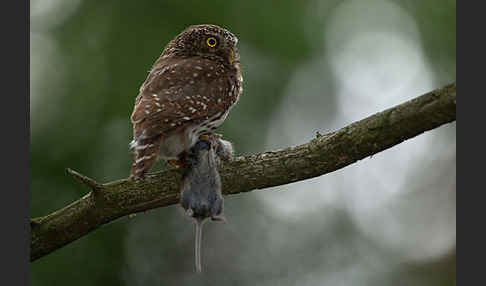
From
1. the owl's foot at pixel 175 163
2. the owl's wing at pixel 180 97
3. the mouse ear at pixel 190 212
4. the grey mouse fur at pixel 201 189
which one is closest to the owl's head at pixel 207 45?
the owl's wing at pixel 180 97

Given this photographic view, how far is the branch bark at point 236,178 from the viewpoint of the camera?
3.57m

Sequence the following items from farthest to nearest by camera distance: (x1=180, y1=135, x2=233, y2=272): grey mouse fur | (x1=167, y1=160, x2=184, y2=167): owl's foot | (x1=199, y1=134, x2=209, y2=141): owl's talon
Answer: (x1=199, y1=134, x2=209, y2=141): owl's talon, (x1=167, y1=160, x2=184, y2=167): owl's foot, (x1=180, y1=135, x2=233, y2=272): grey mouse fur

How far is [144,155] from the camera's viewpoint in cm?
376

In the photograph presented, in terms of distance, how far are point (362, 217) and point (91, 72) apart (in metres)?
3.99

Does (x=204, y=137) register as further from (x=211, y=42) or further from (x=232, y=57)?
(x=211, y=42)

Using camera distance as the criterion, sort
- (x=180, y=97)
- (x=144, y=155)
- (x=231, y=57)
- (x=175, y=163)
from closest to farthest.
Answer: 1. (x=144, y=155)
2. (x=180, y=97)
3. (x=175, y=163)
4. (x=231, y=57)

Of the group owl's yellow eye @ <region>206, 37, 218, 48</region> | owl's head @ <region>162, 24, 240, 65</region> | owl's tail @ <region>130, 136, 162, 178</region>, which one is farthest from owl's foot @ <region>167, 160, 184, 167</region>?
owl's yellow eye @ <region>206, 37, 218, 48</region>

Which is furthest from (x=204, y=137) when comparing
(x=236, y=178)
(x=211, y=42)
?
(x=211, y=42)

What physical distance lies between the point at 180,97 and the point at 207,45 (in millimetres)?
918

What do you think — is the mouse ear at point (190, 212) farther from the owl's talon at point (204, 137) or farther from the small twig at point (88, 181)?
the owl's talon at point (204, 137)

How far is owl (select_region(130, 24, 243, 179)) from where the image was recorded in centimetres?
390

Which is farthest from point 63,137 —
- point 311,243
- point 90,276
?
point 311,243

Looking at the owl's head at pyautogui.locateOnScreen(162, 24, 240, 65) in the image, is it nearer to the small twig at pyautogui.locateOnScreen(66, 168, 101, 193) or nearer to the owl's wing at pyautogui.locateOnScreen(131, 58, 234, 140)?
the owl's wing at pyautogui.locateOnScreen(131, 58, 234, 140)

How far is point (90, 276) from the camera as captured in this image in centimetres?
693
